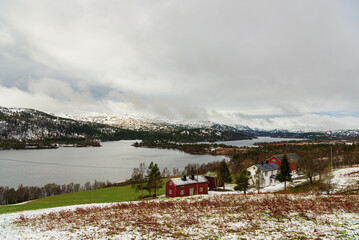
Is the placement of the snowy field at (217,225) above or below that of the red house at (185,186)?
above

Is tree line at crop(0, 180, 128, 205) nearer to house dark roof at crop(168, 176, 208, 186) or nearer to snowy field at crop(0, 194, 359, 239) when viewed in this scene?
house dark roof at crop(168, 176, 208, 186)

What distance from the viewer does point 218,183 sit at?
5691cm

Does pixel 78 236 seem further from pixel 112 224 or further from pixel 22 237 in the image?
pixel 22 237

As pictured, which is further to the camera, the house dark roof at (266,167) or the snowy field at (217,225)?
the house dark roof at (266,167)

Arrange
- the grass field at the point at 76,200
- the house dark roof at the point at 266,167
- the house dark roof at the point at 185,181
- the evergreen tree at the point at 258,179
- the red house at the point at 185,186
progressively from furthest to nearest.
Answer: the house dark roof at the point at 266,167 < the house dark roof at the point at 185,181 < the red house at the point at 185,186 < the evergreen tree at the point at 258,179 < the grass field at the point at 76,200

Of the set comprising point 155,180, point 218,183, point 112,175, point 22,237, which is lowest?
point 112,175

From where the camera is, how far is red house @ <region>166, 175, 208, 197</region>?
150 ft

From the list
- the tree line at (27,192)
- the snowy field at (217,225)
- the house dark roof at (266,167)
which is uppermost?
the snowy field at (217,225)

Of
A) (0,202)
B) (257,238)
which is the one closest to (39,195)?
(0,202)

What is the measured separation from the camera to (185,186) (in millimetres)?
47312

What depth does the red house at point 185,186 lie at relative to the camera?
4572 cm

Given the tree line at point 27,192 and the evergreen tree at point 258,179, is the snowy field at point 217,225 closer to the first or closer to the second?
the evergreen tree at point 258,179

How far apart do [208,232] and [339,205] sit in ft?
40.5

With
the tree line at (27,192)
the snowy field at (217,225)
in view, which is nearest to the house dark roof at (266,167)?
the snowy field at (217,225)
